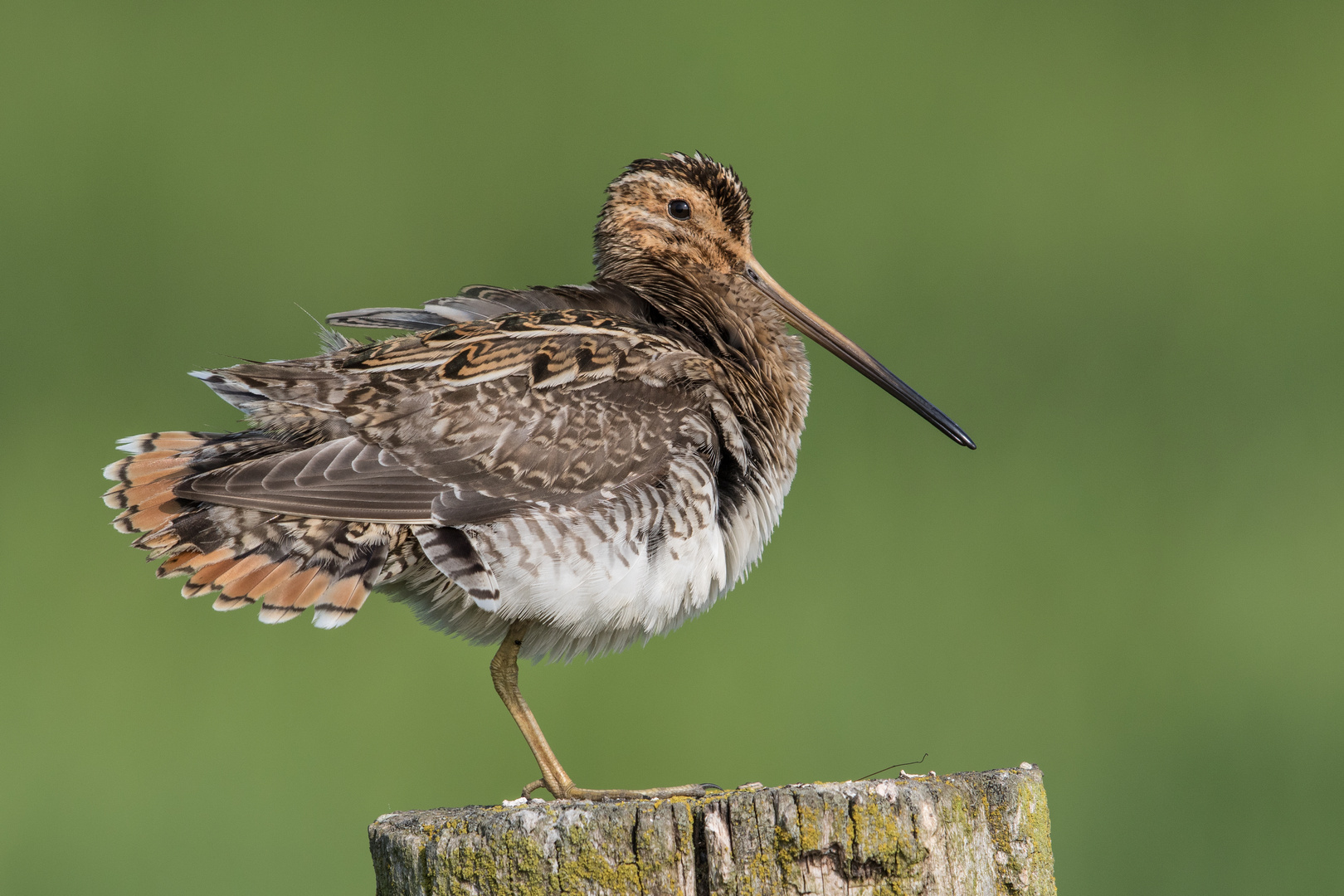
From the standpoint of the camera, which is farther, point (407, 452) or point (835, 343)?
point (835, 343)

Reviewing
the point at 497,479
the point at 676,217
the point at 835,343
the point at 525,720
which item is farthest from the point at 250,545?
the point at 835,343

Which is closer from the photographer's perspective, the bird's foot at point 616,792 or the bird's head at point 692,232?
the bird's foot at point 616,792

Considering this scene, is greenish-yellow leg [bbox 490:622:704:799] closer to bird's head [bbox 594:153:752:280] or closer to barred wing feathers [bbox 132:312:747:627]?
barred wing feathers [bbox 132:312:747:627]

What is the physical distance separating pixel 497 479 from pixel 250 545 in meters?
0.61

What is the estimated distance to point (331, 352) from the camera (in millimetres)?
3934

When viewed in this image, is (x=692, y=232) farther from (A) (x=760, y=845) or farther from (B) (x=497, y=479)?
(A) (x=760, y=845)

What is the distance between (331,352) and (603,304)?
783 mm

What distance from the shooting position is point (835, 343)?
4551mm

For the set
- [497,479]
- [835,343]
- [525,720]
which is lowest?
[525,720]

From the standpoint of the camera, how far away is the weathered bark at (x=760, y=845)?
95.5 inches

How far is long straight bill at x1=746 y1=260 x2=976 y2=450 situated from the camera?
448 cm

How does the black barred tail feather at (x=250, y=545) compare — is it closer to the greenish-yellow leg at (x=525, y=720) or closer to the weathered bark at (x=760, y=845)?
the greenish-yellow leg at (x=525, y=720)

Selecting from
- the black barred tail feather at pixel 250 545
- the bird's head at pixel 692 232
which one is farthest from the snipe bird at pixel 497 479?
the bird's head at pixel 692 232

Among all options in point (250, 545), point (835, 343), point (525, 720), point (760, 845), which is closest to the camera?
point (760, 845)
